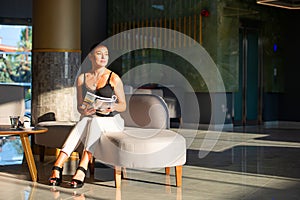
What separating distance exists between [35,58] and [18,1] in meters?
7.38

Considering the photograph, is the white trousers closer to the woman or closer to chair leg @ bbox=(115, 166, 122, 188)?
the woman

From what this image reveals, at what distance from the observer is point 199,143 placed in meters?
8.47

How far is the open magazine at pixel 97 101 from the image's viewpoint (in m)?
4.79

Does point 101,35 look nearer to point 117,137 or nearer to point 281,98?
point 281,98

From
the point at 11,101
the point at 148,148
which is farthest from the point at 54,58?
the point at 148,148

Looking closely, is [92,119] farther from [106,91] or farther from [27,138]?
[27,138]

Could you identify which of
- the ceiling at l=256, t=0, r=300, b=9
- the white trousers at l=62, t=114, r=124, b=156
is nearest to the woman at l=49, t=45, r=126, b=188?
the white trousers at l=62, t=114, r=124, b=156

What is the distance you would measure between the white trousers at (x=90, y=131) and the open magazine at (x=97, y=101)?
0.34 ft

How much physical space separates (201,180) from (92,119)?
3.98ft

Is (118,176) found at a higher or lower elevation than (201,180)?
higher

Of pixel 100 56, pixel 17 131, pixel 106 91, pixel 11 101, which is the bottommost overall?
pixel 17 131

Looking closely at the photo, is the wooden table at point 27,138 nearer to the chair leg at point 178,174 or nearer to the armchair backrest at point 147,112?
the armchair backrest at point 147,112

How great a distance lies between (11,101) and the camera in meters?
6.12

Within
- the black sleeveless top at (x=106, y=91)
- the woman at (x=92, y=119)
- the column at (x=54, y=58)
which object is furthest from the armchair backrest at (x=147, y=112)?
the column at (x=54, y=58)
